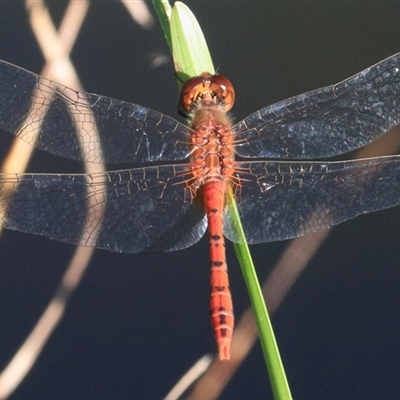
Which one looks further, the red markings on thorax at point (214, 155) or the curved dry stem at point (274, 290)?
the curved dry stem at point (274, 290)

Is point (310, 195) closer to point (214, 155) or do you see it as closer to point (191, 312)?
point (214, 155)

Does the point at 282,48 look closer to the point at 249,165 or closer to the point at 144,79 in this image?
the point at 144,79

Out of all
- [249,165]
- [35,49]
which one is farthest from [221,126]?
[35,49]

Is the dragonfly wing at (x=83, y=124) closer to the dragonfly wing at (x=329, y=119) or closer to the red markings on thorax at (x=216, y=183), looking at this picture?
the red markings on thorax at (x=216, y=183)

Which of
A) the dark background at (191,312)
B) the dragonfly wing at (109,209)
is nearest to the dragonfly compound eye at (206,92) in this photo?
the dragonfly wing at (109,209)

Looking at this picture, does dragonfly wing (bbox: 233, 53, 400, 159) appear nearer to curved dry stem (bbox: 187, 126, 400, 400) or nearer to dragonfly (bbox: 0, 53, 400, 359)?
dragonfly (bbox: 0, 53, 400, 359)

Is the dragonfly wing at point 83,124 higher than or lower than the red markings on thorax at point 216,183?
higher

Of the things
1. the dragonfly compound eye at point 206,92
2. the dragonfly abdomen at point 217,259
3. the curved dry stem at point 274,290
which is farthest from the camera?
the curved dry stem at point 274,290
